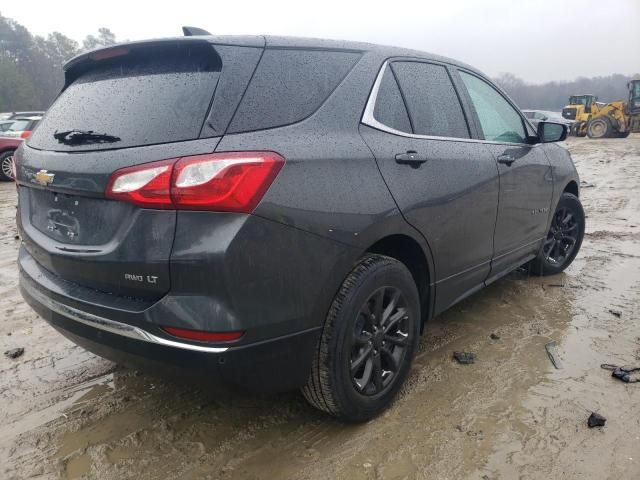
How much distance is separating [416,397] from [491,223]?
121 cm

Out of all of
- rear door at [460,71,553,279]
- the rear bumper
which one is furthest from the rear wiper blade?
rear door at [460,71,553,279]

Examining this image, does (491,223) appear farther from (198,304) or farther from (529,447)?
(198,304)

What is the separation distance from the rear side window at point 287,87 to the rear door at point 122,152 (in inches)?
2.1

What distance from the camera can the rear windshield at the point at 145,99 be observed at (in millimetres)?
1922

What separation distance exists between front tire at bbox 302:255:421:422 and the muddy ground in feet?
0.55

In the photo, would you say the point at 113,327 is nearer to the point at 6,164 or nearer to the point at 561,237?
the point at 561,237

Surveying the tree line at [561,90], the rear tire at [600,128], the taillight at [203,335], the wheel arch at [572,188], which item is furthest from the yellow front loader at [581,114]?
the tree line at [561,90]

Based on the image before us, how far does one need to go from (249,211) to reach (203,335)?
473 mm

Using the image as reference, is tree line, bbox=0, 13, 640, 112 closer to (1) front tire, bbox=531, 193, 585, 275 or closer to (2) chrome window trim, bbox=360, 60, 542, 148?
(1) front tire, bbox=531, 193, 585, 275

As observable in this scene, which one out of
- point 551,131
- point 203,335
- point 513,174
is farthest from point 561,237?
point 203,335

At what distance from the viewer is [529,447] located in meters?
2.24

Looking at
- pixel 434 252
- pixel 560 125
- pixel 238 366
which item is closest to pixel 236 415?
pixel 238 366

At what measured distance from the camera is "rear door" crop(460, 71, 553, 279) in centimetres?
326

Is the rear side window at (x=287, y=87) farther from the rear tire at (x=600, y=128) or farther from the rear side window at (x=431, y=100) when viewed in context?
the rear tire at (x=600, y=128)
